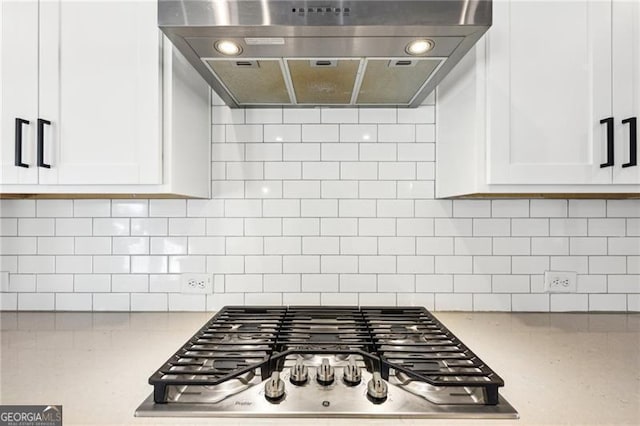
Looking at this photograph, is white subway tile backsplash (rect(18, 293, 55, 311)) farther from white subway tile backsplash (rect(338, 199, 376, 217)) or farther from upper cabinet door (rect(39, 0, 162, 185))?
white subway tile backsplash (rect(338, 199, 376, 217))

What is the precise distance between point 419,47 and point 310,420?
2.96 feet

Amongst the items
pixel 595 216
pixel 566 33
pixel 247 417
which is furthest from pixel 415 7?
pixel 595 216

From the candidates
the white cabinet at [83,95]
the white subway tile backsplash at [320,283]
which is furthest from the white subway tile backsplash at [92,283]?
the white subway tile backsplash at [320,283]

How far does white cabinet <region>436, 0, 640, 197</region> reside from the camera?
1104 mm

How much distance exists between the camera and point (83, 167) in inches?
44.4

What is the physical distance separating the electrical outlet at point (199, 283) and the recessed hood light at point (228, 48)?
82 centimetres

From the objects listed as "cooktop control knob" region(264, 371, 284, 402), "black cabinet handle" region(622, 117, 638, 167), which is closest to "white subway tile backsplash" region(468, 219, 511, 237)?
"black cabinet handle" region(622, 117, 638, 167)

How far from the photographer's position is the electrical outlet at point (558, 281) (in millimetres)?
1470

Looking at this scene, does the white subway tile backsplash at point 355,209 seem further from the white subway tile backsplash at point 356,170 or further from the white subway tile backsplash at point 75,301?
the white subway tile backsplash at point 75,301

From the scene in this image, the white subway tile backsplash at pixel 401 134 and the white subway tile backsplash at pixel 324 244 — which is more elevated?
the white subway tile backsplash at pixel 401 134

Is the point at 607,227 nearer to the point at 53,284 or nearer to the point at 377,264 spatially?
the point at 377,264

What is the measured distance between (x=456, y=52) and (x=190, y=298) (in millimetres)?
1228

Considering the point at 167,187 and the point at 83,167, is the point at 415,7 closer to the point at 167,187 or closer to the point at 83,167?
the point at 167,187

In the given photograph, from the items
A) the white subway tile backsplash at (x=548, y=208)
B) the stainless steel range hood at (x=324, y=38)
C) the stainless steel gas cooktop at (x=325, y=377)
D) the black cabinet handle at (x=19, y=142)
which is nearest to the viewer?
the stainless steel gas cooktop at (x=325, y=377)
